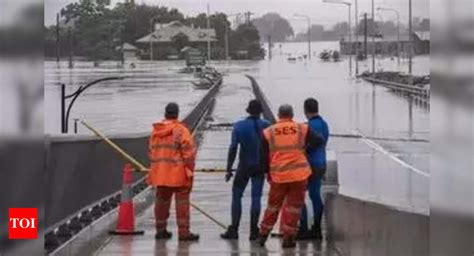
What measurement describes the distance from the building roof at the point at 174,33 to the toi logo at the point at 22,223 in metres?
19.5

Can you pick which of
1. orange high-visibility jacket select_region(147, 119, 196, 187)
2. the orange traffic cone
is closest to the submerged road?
the orange traffic cone

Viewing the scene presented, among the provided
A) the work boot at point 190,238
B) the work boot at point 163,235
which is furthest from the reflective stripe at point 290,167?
the work boot at point 163,235

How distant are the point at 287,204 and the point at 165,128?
5.18 ft

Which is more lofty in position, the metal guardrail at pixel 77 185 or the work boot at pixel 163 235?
the metal guardrail at pixel 77 185

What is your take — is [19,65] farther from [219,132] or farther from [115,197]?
[219,132]

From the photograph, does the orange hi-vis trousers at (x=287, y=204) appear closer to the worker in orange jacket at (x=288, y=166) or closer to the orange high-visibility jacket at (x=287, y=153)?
the worker in orange jacket at (x=288, y=166)

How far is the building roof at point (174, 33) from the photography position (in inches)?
967

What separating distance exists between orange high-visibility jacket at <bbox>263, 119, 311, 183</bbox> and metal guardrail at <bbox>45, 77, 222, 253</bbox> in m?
2.16

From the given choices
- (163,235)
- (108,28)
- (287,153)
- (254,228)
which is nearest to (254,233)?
(254,228)

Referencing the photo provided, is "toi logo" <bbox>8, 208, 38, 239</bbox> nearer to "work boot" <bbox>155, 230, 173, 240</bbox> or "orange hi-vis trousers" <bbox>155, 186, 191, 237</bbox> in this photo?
"orange hi-vis trousers" <bbox>155, 186, 191, 237</bbox>

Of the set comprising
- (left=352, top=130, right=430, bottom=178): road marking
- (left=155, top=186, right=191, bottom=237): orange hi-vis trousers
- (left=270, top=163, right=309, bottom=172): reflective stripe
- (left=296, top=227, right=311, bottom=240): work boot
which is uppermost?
(left=270, top=163, right=309, bottom=172): reflective stripe

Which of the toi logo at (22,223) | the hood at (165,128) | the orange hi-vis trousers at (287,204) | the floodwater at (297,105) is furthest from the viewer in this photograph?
the floodwater at (297,105)

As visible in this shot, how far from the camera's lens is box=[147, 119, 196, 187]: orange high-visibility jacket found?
31.8 ft

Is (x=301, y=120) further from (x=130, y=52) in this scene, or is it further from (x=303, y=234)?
(x=303, y=234)
